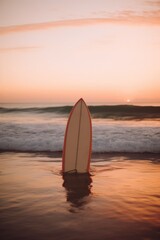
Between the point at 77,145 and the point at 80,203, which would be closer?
the point at 80,203

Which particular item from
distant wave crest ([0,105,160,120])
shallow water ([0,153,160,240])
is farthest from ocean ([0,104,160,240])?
distant wave crest ([0,105,160,120])

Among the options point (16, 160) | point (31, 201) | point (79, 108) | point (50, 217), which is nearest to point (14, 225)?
point (50, 217)

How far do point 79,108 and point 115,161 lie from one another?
75.4 inches

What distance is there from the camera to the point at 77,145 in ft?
18.2

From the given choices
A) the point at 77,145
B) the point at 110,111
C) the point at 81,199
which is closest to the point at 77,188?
the point at 81,199

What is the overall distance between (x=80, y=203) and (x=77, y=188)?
0.76m

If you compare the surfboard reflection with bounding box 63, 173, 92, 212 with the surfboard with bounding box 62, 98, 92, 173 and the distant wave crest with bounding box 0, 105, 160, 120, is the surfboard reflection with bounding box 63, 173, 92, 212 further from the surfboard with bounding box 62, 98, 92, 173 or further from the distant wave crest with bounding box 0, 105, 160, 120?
the distant wave crest with bounding box 0, 105, 160, 120

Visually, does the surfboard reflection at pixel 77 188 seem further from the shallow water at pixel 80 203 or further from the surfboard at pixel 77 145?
the surfboard at pixel 77 145

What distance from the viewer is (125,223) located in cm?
308

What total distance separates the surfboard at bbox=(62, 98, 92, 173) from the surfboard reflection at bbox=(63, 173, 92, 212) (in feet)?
0.58

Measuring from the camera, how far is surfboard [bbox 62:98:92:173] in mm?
5484

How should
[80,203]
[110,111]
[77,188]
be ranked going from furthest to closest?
[110,111], [77,188], [80,203]

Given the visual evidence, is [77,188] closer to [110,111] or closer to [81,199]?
[81,199]

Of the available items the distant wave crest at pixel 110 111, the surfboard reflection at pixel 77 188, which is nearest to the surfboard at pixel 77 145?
the surfboard reflection at pixel 77 188
